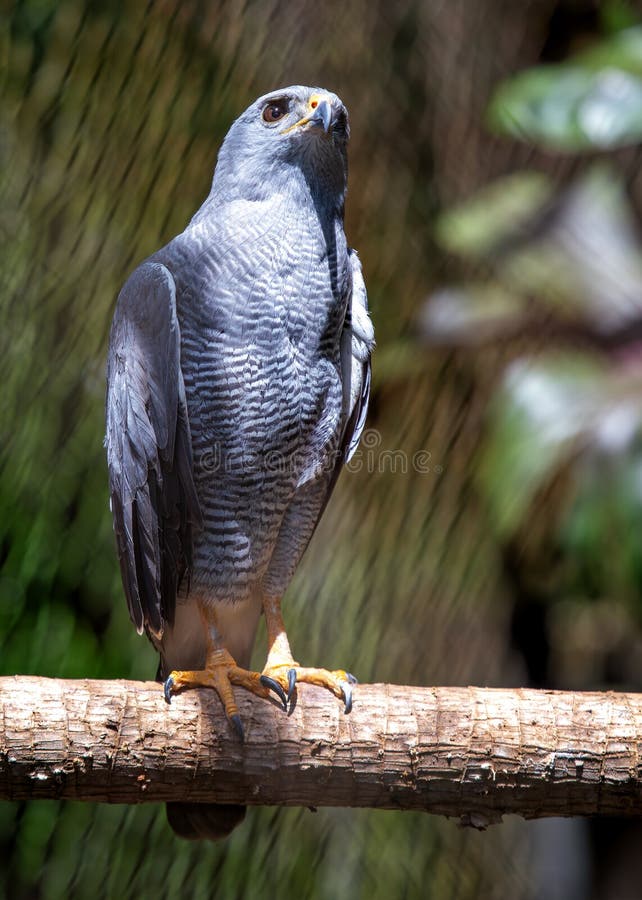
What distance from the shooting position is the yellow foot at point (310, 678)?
6.57ft

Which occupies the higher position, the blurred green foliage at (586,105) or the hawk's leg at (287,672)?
the blurred green foliage at (586,105)

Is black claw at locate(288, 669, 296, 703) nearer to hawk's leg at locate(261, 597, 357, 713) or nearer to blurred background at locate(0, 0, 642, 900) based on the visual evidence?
hawk's leg at locate(261, 597, 357, 713)

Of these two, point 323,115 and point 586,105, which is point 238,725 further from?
point 586,105

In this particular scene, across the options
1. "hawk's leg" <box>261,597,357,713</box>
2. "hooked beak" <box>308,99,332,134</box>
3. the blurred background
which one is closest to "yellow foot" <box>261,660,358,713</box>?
"hawk's leg" <box>261,597,357,713</box>

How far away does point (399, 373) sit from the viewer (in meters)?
3.37

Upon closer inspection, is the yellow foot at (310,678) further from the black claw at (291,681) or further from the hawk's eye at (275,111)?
the hawk's eye at (275,111)

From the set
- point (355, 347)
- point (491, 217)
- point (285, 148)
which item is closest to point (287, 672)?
point (355, 347)

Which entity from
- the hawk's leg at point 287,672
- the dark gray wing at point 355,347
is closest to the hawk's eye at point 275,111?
the dark gray wing at point 355,347

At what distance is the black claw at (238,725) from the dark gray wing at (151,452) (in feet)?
1.03

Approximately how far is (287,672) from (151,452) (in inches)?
24.9

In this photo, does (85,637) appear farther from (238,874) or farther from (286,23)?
(286,23)

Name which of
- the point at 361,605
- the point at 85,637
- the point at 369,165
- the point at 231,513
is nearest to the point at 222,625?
the point at 231,513

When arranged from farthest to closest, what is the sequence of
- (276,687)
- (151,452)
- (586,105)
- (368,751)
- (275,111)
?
(586,105), (275,111), (151,452), (276,687), (368,751)

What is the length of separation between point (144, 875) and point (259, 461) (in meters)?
1.75
